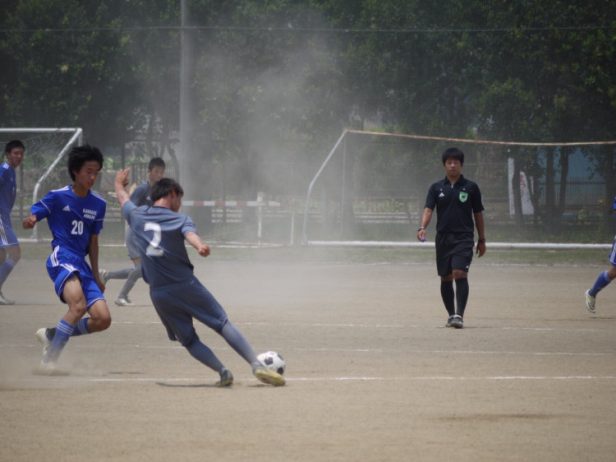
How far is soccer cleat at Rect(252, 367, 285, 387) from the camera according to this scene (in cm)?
915

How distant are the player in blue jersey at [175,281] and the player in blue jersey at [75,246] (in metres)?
0.81

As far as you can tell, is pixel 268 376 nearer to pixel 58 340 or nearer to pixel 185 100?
pixel 58 340

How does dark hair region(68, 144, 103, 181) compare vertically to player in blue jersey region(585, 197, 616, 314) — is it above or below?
above

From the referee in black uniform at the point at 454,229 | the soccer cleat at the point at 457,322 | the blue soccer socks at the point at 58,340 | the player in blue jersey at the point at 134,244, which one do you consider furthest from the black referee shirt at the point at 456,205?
the blue soccer socks at the point at 58,340

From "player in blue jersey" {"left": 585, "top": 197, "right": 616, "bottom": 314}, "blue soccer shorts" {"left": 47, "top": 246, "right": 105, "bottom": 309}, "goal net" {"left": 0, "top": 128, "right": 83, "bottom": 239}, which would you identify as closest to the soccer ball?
"blue soccer shorts" {"left": 47, "top": 246, "right": 105, "bottom": 309}

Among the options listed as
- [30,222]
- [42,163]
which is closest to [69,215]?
[30,222]

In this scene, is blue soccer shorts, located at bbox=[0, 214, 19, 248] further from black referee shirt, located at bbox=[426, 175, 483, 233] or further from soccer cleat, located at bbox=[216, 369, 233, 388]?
soccer cleat, located at bbox=[216, 369, 233, 388]

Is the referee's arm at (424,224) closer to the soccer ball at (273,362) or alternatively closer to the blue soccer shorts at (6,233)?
the soccer ball at (273,362)

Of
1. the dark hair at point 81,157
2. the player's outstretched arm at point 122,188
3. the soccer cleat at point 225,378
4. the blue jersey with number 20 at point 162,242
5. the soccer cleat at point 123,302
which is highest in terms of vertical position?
the dark hair at point 81,157

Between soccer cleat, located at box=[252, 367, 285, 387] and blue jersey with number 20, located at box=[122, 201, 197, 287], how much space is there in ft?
3.04

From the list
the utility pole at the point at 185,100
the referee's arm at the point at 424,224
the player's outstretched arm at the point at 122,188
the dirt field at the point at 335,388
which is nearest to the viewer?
the dirt field at the point at 335,388

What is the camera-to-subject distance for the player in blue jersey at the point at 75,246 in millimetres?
9797

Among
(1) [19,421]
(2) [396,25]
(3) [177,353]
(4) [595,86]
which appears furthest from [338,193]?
(1) [19,421]

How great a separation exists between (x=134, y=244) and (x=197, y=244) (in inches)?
278
